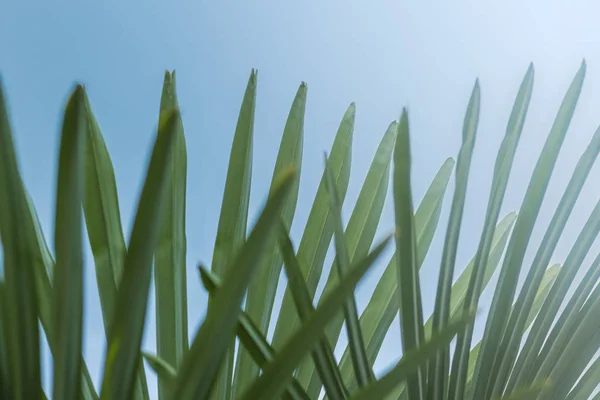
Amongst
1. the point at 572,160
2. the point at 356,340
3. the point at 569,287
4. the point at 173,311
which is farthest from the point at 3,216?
the point at 572,160

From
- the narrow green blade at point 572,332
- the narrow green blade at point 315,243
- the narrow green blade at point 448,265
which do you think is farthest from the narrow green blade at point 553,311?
the narrow green blade at point 315,243

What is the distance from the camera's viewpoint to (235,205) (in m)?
0.96

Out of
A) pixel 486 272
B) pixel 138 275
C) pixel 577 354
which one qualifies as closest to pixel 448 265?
pixel 577 354

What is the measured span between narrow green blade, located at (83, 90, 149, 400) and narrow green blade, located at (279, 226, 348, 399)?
213 millimetres

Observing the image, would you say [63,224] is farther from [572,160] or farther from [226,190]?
[572,160]

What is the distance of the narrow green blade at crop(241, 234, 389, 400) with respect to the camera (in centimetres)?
37

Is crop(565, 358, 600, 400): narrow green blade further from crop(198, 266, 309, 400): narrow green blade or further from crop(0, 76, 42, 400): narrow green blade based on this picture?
crop(0, 76, 42, 400): narrow green blade

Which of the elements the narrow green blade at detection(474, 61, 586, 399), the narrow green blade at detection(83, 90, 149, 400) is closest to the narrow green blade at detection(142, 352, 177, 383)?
the narrow green blade at detection(83, 90, 149, 400)

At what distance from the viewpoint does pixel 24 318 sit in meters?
0.40

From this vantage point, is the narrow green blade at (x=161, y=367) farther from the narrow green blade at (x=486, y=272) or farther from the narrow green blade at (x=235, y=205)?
the narrow green blade at (x=486, y=272)

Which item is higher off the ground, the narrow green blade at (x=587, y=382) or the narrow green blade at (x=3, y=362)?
the narrow green blade at (x=3, y=362)

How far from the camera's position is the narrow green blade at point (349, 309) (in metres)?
0.66

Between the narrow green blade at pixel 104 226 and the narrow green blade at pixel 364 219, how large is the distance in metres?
0.24

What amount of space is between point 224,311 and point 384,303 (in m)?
0.71
